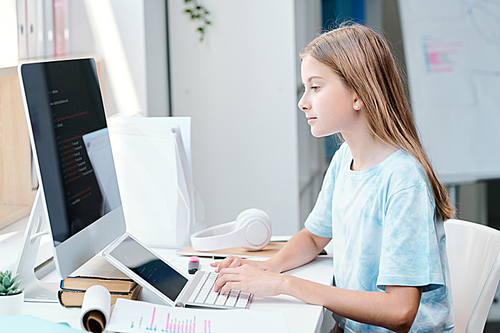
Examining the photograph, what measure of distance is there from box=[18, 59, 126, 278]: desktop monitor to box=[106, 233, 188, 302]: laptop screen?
0.07m

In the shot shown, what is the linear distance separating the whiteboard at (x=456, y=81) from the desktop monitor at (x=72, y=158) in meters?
1.65

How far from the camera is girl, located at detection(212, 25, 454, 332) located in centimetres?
83

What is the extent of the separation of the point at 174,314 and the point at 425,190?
49 cm

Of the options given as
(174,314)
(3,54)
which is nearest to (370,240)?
(174,314)

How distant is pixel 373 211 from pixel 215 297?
343mm

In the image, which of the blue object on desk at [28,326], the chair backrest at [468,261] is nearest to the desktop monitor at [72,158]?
the blue object on desk at [28,326]

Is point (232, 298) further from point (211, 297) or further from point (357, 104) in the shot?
point (357, 104)

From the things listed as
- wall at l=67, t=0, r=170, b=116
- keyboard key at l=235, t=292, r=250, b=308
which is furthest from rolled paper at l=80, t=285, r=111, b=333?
wall at l=67, t=0, r=170, b=116

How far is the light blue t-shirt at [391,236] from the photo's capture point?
0.83 meters

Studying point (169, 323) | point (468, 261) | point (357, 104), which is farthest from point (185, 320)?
point (468, 261)

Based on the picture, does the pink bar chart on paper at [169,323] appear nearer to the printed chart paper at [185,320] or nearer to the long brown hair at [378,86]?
the printed chart paper at [185,320]

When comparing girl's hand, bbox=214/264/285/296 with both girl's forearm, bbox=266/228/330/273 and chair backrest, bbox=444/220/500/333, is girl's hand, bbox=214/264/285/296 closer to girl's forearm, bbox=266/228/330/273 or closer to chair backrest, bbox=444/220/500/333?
girl's forearm, bbox=266/228/330/273

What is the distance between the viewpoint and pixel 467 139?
7.25 ft

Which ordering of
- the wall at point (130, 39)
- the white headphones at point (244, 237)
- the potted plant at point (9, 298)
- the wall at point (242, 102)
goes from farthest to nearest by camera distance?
the wall at point (242, 102) → the wall at point (130, 39) → the white headphones at point (244, 237) → the potted plant at point (9, 298)
